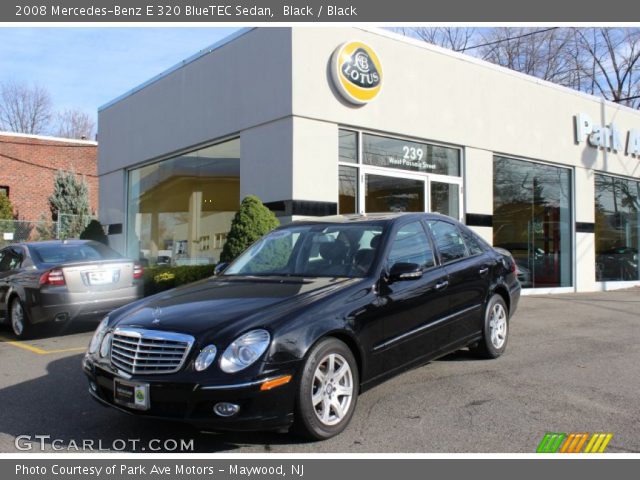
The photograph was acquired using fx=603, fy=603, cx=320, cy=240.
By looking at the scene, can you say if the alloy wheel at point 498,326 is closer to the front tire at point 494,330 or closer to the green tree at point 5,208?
the front tire at point 494,330

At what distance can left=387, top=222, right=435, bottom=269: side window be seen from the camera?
5.21 metres

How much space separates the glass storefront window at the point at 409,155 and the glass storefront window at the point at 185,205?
Result: 259 centimetres

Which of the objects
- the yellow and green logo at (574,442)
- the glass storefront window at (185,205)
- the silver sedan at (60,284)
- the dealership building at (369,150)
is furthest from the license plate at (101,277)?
the yellow and green logo at (574,442)

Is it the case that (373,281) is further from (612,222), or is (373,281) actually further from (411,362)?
(612,222)

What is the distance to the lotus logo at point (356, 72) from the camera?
10466 mm

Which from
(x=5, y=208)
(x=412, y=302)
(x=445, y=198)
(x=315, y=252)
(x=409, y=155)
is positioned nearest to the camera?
(x=412, y=302)

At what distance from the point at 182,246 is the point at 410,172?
5.34 meters

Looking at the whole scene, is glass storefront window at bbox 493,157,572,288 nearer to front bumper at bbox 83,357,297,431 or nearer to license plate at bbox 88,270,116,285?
license plate at bbox 88,270,116,285

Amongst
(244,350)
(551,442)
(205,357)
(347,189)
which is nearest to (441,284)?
(551,442)

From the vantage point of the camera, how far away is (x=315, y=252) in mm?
5328

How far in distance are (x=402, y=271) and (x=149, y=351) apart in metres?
2.03

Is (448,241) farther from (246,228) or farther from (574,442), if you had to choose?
(246,228)

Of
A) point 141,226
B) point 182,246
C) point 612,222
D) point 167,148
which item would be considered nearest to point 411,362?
point 182,246

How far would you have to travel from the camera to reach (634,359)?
21.9 ft
